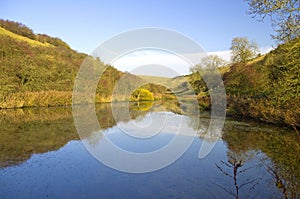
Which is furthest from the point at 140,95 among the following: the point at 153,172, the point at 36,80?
the point at 153,172

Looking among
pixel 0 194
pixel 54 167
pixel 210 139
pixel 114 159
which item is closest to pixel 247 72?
pixel 210 139

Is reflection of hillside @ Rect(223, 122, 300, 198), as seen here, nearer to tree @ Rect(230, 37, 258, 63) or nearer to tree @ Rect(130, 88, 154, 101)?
tree @ Rect(230, 37, 258, 63)

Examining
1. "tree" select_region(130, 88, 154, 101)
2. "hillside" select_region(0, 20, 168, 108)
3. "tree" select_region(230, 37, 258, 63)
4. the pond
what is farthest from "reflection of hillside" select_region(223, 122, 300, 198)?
"tree" select_region(130, 88, 154, 101)

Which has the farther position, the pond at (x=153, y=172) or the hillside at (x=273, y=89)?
the hillside at (x=273, y=89)

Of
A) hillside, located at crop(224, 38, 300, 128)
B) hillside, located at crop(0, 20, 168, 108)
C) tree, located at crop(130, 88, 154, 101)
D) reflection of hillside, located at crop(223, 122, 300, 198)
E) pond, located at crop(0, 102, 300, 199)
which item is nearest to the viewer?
pond, located at crop(0, 102, 300, 199)

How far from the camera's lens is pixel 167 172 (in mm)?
5113

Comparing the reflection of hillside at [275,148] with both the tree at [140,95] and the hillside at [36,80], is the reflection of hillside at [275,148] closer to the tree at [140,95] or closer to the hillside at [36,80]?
the hillside at [36,80]

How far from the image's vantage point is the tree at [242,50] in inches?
868

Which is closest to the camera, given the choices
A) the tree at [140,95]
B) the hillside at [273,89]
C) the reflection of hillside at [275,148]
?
the reflection of hillside at [275,148]

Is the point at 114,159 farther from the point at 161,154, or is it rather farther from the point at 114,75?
the point at 114,75

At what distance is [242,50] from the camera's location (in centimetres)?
2227

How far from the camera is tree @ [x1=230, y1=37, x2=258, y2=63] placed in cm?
2204

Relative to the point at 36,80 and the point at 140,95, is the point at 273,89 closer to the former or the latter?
the point at 36,80

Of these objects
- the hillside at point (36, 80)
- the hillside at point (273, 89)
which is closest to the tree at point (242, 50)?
the hillside at point (273, 89)
